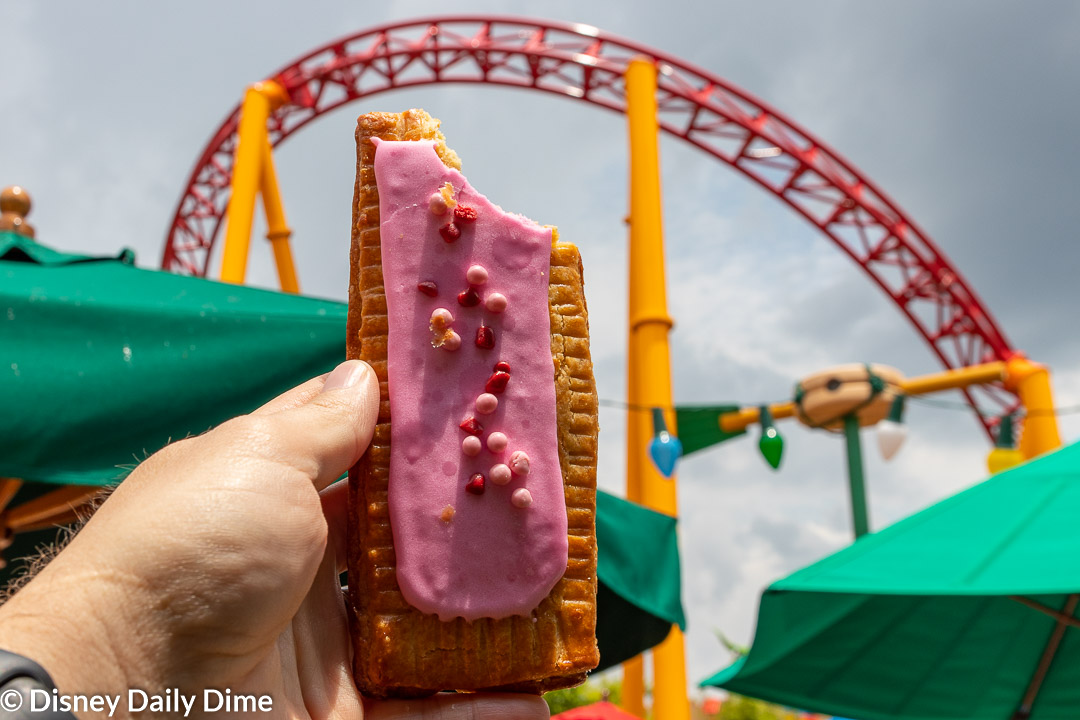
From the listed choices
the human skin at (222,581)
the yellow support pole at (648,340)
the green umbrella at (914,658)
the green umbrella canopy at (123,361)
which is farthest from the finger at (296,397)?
the yellow support pole at (648,340)

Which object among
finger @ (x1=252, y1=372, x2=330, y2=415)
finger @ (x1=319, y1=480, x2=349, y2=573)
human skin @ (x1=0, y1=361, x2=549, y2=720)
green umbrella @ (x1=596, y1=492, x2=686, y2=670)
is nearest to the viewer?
human skin @ (x1=0, y1=361, x2=549, y2=720)

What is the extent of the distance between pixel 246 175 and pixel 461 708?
9.12 meters

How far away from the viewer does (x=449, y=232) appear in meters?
1.66

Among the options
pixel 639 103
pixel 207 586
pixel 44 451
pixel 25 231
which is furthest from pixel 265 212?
pixel 207 586

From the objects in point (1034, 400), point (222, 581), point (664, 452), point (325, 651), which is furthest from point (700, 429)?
point (222, 581)

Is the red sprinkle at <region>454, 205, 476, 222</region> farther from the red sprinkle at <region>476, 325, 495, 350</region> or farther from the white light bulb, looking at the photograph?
the white light bulb

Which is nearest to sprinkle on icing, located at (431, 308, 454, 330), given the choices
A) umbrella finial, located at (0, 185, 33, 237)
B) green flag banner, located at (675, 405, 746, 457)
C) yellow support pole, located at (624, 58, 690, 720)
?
umbrella finial, located at (0, 185, 33, 237)

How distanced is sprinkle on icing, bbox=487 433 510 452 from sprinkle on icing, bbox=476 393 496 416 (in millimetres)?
50

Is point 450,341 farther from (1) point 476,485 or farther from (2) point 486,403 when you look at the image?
(1) point 476,485

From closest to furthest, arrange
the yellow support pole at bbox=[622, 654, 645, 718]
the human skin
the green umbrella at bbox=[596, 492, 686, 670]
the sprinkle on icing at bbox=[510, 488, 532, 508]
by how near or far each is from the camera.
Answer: the human skin < the sprinkle on icing at bbox=[510, 488, 532, 508] < the green umbrella at bbox=[596, 492, 686, 670] < the yellow support pole at bbox=[622, 654, 645, 718]

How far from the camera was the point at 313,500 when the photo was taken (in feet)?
4.72

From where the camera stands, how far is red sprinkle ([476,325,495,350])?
5.34ft

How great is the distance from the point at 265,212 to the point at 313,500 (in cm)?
1016

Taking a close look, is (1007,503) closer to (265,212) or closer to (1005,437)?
(1005,437)
